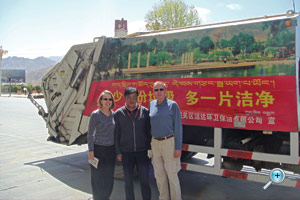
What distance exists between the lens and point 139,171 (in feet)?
12.1

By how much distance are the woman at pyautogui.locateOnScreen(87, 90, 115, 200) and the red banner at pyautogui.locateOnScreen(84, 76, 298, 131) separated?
96cm

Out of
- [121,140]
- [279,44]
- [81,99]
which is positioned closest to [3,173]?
[81,99]

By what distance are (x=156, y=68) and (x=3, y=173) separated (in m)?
3.72

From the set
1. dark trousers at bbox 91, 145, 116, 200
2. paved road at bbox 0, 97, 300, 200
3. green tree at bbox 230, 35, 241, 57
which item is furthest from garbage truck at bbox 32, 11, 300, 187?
dark trousers at bbox 91, 145, 116, 200

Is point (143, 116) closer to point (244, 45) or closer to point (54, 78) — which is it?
point (244, 45)

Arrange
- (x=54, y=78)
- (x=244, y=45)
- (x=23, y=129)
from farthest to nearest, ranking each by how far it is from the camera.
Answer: (x=23, y=129) < (x=54, y=78) < (x=244, y=45)

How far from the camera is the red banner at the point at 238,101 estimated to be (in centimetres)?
333

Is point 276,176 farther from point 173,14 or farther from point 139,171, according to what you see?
point 173,14

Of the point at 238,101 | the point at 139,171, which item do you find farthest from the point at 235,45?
the point at 139,171

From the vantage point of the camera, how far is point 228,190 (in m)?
4.61

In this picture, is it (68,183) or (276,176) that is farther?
(68,183)

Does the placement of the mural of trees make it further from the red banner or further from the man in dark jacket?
the man in dark jacket

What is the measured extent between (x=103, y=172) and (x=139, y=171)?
501 mm

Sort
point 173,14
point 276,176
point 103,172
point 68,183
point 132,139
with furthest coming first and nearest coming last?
point 173,14 < point 68,183 < point 103,172 < point 132,139 < point 276,176
